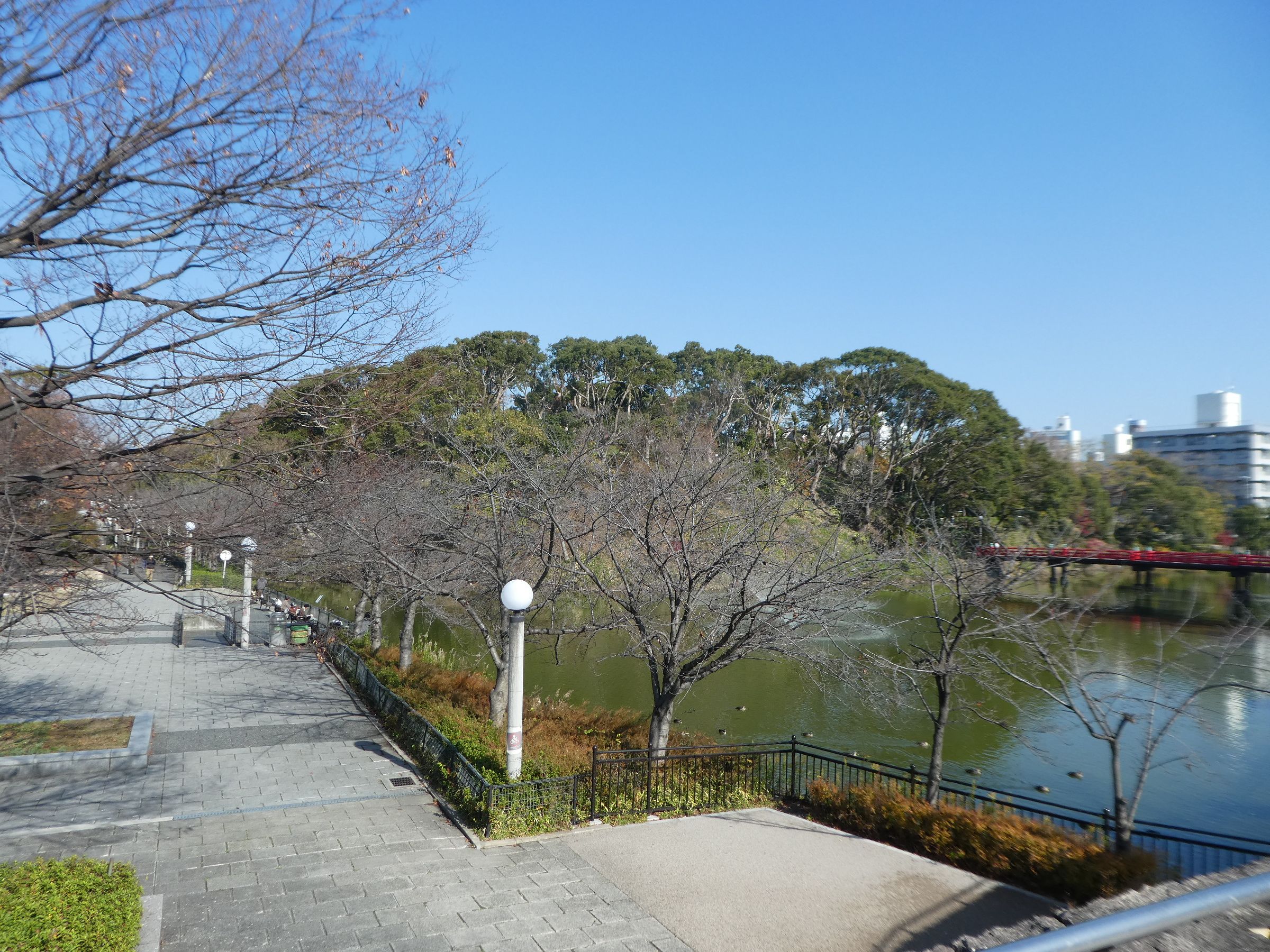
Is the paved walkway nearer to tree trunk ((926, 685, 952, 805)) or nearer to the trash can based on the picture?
tree trunk ((926, 685, 952, 805))

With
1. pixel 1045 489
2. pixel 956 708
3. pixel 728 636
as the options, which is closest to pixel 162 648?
pixel 728 636

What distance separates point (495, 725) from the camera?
12344 millimetres

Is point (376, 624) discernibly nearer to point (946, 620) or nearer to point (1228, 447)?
point (946, 620)

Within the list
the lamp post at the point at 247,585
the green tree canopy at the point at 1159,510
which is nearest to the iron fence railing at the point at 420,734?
the lamp post at the point at 247,585

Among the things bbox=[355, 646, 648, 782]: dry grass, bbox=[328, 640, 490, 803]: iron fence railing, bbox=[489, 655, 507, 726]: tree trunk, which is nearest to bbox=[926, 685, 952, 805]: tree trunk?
bbox=[355, 646, 648, 782]: dry grass

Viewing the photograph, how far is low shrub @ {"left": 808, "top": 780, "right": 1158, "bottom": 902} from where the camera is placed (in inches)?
281

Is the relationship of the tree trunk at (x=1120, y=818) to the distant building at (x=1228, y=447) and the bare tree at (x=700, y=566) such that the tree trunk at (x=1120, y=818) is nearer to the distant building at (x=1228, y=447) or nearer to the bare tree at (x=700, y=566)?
the bare tree at (x=700, y=566)

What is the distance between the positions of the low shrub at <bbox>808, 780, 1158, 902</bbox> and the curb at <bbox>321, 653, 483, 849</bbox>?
4181 mm

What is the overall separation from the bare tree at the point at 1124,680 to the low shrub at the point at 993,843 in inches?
28.8

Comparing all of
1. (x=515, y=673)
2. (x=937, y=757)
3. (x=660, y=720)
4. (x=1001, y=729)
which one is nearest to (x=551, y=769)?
(x=515, y=673)

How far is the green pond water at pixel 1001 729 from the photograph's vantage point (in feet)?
45.0

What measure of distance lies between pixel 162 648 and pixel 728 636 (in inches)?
671

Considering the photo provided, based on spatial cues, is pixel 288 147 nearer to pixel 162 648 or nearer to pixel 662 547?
pixel 662 547

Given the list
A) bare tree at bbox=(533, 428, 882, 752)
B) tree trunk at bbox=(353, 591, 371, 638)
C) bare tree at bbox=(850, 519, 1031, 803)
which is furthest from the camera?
tree trunk at bbox=(353, 591, 371, 638)
